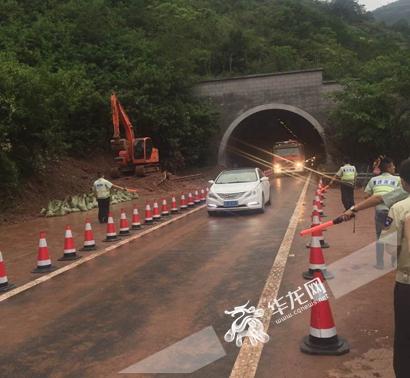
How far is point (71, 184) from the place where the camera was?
76.4 ft

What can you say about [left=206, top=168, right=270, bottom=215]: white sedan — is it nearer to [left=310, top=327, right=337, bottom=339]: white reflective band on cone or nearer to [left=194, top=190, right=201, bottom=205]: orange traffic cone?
[left=194, top=190, right=201, bottom=205]: orange traffic cone

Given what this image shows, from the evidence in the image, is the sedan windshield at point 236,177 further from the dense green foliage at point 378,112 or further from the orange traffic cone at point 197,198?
the dense green foliage at point 378,112

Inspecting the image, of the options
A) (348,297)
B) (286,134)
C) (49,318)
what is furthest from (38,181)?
(286,134)

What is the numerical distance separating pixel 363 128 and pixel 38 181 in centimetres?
2008

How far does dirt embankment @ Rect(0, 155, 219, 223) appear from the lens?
18.4 meters

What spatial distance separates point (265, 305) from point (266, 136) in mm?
49648

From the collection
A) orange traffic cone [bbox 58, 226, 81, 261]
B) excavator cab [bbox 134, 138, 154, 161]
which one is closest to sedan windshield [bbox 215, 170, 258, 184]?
orange traffic cone [bbox 58, 226, 81, 261]

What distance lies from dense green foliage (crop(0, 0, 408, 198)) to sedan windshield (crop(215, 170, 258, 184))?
762 cm

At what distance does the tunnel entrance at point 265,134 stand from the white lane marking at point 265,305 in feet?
93.2

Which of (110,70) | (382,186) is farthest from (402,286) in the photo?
(110,70)

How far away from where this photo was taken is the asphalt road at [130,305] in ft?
15.6

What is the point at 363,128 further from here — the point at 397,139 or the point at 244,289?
the point at 244,289

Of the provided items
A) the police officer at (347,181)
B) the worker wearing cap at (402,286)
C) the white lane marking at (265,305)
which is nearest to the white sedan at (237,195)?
the police officer at (347,181)

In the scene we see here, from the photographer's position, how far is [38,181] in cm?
2155
